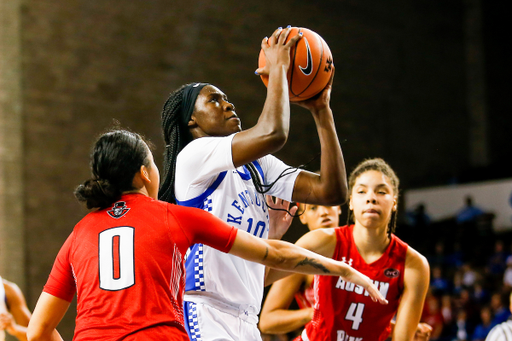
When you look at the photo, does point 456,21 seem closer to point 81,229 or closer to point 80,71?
point 80,71

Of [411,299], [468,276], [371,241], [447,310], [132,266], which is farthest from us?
[468,276]

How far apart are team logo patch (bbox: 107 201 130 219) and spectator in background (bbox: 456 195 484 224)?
1179 cm

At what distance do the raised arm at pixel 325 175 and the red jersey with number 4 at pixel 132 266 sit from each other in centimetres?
75

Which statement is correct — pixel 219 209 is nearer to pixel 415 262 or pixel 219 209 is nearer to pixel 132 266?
pixel 132 266

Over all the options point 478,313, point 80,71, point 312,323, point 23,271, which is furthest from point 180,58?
point 312,323

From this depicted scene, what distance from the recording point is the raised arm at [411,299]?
344 centimetres

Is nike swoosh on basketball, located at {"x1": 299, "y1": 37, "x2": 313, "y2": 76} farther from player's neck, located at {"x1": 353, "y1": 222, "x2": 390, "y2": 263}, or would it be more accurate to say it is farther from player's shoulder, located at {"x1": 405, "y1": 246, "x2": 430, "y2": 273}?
player's shoulder, located at {"x1": 405, "y1": 246, "x2": 430, "y2": 273}

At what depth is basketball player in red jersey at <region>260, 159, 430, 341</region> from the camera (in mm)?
3502

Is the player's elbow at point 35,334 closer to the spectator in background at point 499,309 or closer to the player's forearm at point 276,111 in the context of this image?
the player's forearm at point 276,111

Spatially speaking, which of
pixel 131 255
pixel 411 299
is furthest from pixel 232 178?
pixel 411 299

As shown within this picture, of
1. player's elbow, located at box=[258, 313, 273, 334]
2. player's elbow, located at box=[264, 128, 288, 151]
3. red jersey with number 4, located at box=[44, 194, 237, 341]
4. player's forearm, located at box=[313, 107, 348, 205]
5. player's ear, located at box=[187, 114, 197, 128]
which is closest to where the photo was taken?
red jersey with number 4, located at box=[44, 194, 237, 341]

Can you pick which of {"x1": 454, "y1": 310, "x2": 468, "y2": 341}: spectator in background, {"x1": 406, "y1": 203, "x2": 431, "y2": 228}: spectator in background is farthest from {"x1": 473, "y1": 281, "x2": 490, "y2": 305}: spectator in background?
{"x1": 406, "y1": 203, "x2": 431, "y2": 228}: spectator in background

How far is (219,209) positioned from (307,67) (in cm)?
79

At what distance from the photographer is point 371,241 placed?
146 inches
